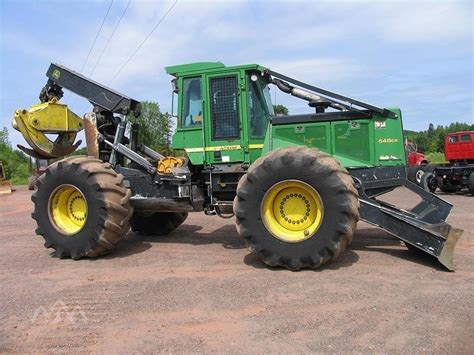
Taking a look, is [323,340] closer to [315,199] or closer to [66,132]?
[315,199]

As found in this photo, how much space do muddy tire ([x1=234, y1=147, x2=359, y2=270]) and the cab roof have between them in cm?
175

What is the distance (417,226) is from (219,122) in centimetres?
333

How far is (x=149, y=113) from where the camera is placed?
4209 centimetres

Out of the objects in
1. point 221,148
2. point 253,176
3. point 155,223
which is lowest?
point 155,223

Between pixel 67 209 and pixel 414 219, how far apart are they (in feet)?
17.9

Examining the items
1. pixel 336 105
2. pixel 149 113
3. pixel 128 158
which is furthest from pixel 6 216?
pixel 149 113

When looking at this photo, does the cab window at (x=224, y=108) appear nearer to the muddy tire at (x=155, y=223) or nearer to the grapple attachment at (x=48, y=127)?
the muddy tire at (x=155, y=223)

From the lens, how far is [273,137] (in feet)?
24.9

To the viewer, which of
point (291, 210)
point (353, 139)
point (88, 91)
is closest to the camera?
point (291, 210)

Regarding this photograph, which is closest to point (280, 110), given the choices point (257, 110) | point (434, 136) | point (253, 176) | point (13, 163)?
point (257, 110)

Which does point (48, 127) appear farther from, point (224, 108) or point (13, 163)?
point (13, 163)

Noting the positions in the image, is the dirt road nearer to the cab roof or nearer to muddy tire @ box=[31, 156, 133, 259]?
muddy tire @ box=[31, 156, 133, 259]

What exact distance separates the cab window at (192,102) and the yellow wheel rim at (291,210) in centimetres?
205

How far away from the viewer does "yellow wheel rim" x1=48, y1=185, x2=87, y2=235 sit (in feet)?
25.5
